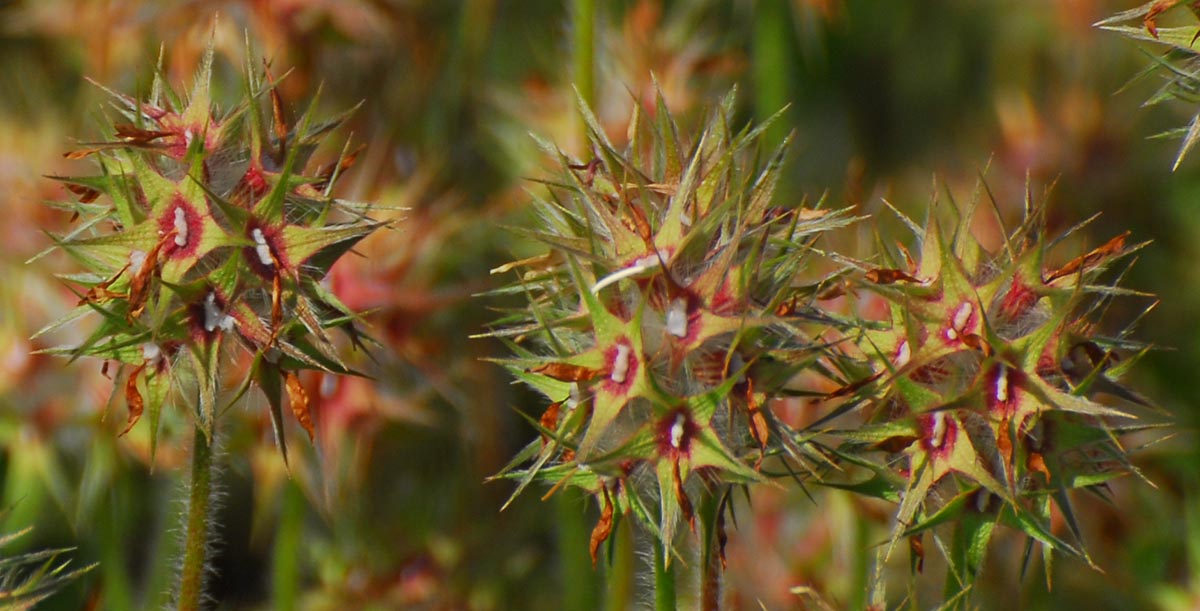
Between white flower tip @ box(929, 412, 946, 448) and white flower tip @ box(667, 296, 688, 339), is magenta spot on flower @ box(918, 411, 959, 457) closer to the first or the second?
white flower tip @ box(929, 412, 946, 448)

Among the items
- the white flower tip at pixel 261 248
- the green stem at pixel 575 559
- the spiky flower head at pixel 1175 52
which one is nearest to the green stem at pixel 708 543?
the white flower tip at pixel 261 248

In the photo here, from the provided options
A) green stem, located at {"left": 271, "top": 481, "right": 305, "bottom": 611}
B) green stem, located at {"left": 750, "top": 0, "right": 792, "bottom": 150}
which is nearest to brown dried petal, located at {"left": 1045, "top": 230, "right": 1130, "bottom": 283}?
green stem, located at {"left": 271, "top": 481, "right": 305, "bottom": 611}

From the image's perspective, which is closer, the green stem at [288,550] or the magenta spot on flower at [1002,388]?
the magenta spot on flower at [1002,388]

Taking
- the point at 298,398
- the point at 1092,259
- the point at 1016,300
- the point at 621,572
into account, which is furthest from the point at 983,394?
the point at 621,572

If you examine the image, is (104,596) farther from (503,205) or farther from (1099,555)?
(1099,555)

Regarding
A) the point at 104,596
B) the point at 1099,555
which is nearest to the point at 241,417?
the point at 104,596

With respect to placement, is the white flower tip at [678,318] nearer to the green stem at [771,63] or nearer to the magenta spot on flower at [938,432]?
the magenta spot on flower at [938,432]
